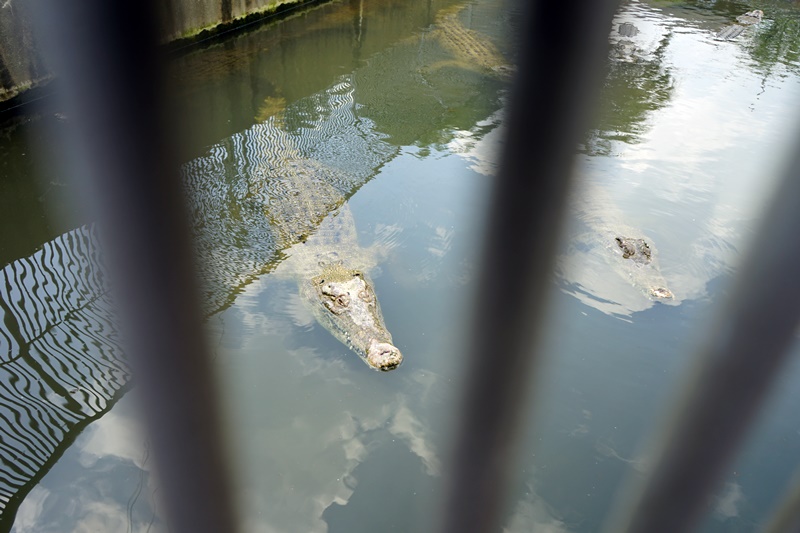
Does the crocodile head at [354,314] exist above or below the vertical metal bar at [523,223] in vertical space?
below

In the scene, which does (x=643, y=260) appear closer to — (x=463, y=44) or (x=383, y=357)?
(x=383, y=357)

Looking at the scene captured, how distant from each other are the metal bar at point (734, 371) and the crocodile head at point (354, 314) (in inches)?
113

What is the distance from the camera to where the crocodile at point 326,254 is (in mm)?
3564

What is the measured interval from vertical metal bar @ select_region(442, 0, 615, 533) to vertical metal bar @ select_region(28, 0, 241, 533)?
22cm

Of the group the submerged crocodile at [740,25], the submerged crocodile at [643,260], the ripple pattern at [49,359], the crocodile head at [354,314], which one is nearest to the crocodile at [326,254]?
the crocodile head at [354,314]

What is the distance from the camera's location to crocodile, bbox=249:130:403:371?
3.56 meters

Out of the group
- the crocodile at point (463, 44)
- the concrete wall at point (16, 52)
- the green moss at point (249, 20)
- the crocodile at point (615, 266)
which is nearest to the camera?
the crocodile at point (615, 266)

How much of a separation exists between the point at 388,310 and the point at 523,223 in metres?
3.59

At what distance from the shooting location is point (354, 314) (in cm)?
367

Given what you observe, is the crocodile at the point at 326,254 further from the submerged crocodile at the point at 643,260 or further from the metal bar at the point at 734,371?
the metal bar at the point at 734,371

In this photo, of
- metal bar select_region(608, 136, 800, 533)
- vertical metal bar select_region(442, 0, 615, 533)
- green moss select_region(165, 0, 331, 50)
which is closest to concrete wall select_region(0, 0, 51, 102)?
green moss select_region(165, 0, 331, 50)

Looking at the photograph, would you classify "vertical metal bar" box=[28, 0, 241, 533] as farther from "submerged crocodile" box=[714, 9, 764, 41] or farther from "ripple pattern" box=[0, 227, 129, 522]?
"submerged crocodile" box=[714, 9, 764, 41]

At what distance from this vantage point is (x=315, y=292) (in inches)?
158

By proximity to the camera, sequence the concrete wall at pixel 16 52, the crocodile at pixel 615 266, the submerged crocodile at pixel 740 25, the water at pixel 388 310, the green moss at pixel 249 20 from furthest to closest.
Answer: the submerged crocodile at pixel 740 25, the green moss at pixel 249 20, the concrete wall at pixel 16 52, the crocodile at pixel 615 266, the water at pixel 388 310
